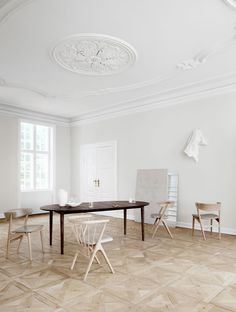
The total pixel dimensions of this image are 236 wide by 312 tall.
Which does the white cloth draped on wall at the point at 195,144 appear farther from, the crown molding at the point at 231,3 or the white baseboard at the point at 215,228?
the crown molding at the point at 231,3

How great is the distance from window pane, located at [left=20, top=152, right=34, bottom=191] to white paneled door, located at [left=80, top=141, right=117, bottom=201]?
1.57 metres

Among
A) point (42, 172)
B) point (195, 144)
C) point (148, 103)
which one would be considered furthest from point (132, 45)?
point (42, 172)

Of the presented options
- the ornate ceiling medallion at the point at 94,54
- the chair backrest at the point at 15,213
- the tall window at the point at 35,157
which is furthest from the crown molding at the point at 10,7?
the tall window at the point at 35,157

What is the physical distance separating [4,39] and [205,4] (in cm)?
277

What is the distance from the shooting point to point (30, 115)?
8008 millimetres

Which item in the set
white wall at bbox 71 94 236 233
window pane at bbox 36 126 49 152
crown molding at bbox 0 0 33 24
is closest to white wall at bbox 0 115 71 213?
window pane at bbox 36 126 49 152

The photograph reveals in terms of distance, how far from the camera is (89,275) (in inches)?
128

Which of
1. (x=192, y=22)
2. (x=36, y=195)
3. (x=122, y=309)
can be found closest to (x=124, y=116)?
(x=36, y=195)

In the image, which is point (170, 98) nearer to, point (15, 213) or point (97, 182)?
point (97, 182)

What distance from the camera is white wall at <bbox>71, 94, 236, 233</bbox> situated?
17.9ft

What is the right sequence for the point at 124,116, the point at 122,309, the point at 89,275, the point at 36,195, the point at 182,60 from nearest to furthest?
the point at 122,309 < the point at 89,275 < the point at 182,60 < the point at 124,116 < the point at 36,195

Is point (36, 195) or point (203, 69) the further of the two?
point (36, 195)

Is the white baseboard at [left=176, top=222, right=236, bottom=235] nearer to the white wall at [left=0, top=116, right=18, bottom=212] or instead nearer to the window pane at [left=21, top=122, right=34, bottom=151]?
the white wall at [left=0, top=116, right=18, bottom=212]

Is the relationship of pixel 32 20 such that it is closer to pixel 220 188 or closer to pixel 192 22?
pixel 192 22
